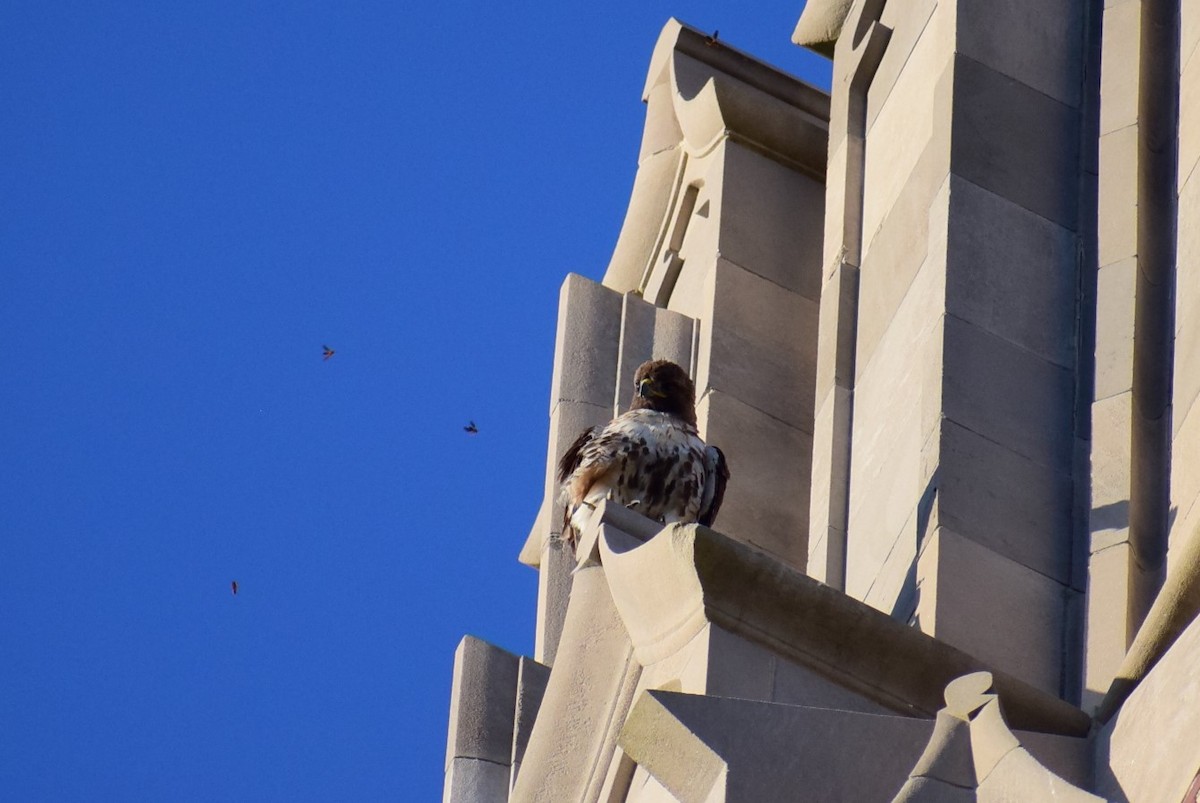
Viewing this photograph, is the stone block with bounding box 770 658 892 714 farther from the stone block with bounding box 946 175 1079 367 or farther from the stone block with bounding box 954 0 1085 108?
the stone block with bounding box 954 0 1085 108

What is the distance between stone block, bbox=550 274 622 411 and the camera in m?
15.7

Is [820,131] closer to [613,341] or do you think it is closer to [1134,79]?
[613,341]

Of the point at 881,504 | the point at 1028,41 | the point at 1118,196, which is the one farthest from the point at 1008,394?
the point at 1028,41

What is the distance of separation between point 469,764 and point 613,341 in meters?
2.80

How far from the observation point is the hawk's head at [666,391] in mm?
14133

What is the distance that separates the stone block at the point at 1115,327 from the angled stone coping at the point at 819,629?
1933 millimetres

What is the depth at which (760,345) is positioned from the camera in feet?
48.0

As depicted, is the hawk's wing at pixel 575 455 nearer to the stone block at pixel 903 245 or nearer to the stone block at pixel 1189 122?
the stone block at pixel 903 245

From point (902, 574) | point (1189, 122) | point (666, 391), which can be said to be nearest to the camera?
point (902, 574)

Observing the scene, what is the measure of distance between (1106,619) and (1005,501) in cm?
73

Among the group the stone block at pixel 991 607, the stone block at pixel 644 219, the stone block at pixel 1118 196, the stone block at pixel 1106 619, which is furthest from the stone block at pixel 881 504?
the stone block at pixel 644 219

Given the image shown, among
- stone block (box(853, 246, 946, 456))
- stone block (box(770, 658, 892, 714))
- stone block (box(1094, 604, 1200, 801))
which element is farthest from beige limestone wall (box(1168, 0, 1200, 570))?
stone block (box(770, 658, 892, 714))

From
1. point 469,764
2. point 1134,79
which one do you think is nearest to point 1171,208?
point 1134,79

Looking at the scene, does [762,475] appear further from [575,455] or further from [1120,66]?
[1120,66]
